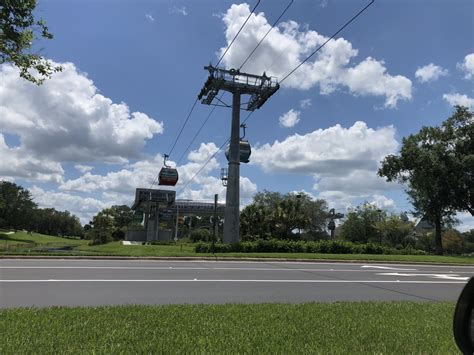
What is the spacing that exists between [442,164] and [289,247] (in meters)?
15.9

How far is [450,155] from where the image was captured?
1432 inches

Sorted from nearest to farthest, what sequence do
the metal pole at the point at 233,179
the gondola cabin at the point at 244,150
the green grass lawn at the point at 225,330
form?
the green grass lawn at the point at 225,330 < the metal pole at the point at 233,179 < the gondola cabin at the point at 244,150

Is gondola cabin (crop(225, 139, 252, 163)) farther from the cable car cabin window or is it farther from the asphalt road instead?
the cable car cabin window

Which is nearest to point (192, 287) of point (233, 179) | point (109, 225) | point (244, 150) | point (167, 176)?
point (233, 179)

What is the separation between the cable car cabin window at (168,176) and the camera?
62.5 metres

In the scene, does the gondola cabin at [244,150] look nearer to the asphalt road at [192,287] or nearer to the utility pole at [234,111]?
the utility pole at [234,111]

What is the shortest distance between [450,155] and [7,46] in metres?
35.7

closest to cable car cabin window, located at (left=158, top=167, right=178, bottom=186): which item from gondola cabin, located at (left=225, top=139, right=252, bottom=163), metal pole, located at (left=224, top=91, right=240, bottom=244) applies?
gondola cabin, located at (left=225, top=139, right=252, bottom=163)

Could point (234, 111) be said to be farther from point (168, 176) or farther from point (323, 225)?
point (323, 225)

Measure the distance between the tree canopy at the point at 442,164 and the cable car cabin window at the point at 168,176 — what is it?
31.9 meters

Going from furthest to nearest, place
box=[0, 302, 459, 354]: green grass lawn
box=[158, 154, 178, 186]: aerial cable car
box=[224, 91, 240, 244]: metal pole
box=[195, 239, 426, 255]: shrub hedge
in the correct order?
box=[158, 154, 178, 186]: aerial cable car, box=[224, 91, 240, 244]: metal pole, box=[195, 239, 426, 255]: shrub hedge, box=[0, 302, 459, 354]: green grass lawn

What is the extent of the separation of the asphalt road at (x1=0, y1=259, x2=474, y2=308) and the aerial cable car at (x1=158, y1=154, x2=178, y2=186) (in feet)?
154

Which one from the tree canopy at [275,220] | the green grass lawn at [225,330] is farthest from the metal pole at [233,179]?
the green grass lawn at [225,330]

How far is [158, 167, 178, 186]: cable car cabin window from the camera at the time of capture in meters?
62.5
